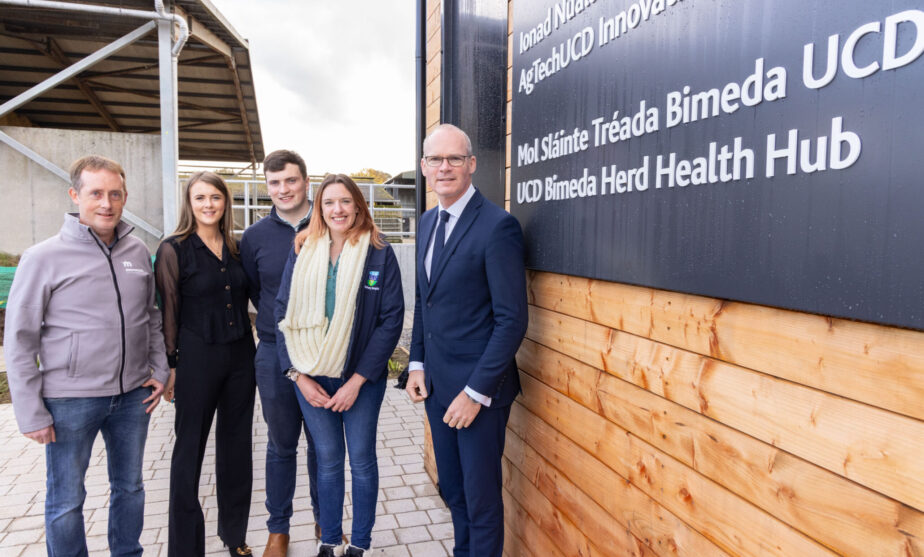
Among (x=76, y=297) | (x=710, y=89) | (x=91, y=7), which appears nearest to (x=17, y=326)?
(x=76, y=297)

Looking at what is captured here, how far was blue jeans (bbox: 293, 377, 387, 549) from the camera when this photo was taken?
2762mm

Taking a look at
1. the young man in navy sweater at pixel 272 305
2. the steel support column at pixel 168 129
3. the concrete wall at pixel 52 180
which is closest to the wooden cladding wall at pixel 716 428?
the young man in navy sweater at pixel 272 305

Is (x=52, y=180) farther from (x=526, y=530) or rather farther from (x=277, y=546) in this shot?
(x=526, y=530)

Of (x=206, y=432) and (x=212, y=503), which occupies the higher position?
(x=206, y=432)

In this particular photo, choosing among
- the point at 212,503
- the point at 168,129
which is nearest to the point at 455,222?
the point at 212,503

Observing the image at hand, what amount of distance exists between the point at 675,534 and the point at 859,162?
1.11 meters

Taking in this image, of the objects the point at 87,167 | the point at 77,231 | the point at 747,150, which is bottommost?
the point at 77,231

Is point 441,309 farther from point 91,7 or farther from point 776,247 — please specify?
point 91,7

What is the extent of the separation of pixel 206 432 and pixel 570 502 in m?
1.81

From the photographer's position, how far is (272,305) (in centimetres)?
289

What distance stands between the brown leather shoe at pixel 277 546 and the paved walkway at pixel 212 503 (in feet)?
0.28

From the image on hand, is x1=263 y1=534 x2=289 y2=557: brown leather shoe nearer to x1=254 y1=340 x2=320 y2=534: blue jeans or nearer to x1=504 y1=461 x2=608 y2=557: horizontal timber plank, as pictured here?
x1=254 y1=340 x2=320 y2=534: blue jeans

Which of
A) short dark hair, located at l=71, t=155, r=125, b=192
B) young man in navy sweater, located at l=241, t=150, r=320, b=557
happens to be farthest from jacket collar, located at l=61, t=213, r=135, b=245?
young man in navy sweater, located at l=241, t=150, r=320, b=557

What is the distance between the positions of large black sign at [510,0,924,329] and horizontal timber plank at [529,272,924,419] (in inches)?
2.4
